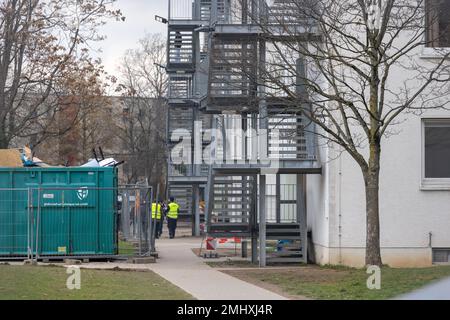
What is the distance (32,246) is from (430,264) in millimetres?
9830

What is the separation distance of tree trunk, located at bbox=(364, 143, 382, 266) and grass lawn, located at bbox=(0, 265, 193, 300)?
443cm

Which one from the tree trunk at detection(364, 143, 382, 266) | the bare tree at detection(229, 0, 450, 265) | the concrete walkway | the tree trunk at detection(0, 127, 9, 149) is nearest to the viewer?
the concrete walkway

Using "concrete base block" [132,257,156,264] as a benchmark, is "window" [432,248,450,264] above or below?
above

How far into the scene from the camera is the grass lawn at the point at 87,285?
12.6 metres

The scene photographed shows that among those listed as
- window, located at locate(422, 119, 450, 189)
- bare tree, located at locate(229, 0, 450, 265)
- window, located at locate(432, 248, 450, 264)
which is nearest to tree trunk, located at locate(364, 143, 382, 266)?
bare tree, located at locate(229, 0, 450, 265)

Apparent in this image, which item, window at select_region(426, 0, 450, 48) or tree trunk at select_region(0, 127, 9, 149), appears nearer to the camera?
window at select_region(426, 0, 450, 48)

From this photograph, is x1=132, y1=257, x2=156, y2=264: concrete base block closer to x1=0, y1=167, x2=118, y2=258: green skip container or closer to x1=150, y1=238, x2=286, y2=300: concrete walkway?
x1=150, y1=238, x2=286, y2=300: concrete walkway

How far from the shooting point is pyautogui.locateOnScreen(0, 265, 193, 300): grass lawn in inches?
496

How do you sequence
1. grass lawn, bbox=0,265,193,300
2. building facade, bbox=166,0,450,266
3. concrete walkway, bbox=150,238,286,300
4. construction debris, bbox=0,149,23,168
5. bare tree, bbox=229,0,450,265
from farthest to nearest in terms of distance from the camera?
construction debris, bbox=0,149,23,168
building facade, bbox=166,0,450,266
bare tree, bbox=229,0,450,265
concrete walkway, bbox=150,238,286,300
grass lawn, bbox=0,265,193,300

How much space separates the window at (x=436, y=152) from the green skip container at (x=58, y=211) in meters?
8.06

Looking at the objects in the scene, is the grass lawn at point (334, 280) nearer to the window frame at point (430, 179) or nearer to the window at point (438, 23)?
the window frame at point (430, 179)

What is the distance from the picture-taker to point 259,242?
21.3 m

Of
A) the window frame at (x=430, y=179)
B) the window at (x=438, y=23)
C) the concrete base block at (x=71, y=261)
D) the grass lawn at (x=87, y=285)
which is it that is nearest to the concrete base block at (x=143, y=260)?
the concrete base block at (x=71, y=261)

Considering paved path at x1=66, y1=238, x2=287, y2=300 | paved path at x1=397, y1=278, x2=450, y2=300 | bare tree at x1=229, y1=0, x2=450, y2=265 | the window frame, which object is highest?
bare tree at x1=229, y1=0, x2=450, y2=265
